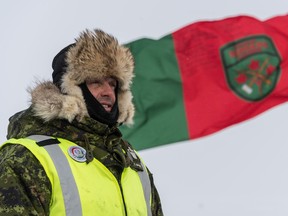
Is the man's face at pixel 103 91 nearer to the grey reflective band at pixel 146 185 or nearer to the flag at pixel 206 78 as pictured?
the grey reflective band at pixel 146 185

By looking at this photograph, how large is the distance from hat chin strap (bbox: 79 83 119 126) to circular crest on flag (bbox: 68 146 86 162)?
21cm

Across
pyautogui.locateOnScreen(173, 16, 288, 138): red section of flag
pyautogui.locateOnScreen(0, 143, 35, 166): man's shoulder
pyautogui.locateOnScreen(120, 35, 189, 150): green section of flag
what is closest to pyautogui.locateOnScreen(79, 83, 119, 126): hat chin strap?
pyautogui.locateOnScreen(0, 143, 35, 166): man's shoulder

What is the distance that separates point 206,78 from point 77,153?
540cm

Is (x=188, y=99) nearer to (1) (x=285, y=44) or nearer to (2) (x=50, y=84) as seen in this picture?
(1) (x=285, y=44)

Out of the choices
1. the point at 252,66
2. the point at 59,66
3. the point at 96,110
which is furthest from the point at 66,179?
the point at 252,66

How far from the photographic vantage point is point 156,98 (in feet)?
28.0

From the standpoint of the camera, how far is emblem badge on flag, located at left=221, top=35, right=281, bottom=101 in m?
8.41

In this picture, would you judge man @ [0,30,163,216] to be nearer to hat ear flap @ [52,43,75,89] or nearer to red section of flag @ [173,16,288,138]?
hat ear flap @ [52,43,75,89]

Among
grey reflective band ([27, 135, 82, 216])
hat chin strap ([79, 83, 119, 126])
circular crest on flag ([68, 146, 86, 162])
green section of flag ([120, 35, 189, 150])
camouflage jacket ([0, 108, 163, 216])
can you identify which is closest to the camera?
camouflage jacket ([0, 108, 163, 216])

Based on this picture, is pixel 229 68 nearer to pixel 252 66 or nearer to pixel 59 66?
pixel 252 66

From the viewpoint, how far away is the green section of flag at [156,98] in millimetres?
8391

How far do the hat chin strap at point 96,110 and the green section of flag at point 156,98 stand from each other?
4642 millimetres

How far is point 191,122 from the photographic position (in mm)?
8578

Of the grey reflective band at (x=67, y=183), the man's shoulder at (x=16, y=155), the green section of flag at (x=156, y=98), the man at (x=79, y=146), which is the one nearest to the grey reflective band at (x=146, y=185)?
the man at (x=79, y=146)
